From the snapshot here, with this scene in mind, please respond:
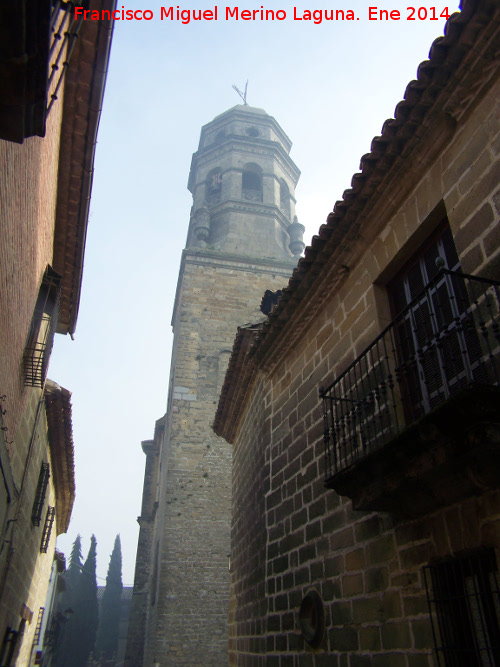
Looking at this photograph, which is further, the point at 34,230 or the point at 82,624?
the point at 82,624

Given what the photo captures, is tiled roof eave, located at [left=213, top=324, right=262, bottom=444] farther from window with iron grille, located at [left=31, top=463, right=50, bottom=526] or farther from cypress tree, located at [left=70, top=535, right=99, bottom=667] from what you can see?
cypress tree, located at [left=70, top=535, right=99, bottom=667]

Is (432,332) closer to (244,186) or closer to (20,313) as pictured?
(20,313)

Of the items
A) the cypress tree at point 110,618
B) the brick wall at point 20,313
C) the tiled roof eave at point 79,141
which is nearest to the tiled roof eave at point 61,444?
the brick wall at point 20,313

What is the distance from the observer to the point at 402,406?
4.12 m

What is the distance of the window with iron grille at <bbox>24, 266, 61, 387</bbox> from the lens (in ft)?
21.5

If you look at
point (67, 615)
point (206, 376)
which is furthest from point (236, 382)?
point (67, 615)

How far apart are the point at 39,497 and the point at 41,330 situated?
13.2 feet

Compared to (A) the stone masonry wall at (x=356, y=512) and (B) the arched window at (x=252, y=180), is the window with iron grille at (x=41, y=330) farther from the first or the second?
(B) the arched window at (x=252, y=180)

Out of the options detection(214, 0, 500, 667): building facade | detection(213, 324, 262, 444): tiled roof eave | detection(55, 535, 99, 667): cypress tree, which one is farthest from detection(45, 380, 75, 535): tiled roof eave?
detection(55, 535, 99, 667): cypress tree

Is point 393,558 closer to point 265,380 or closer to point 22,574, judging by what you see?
point 265,380

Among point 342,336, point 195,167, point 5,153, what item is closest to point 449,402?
point 342,336

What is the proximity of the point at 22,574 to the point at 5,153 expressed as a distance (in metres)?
7.66

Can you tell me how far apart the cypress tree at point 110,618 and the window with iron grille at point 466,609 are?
54402 mm

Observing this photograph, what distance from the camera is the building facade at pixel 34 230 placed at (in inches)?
102
